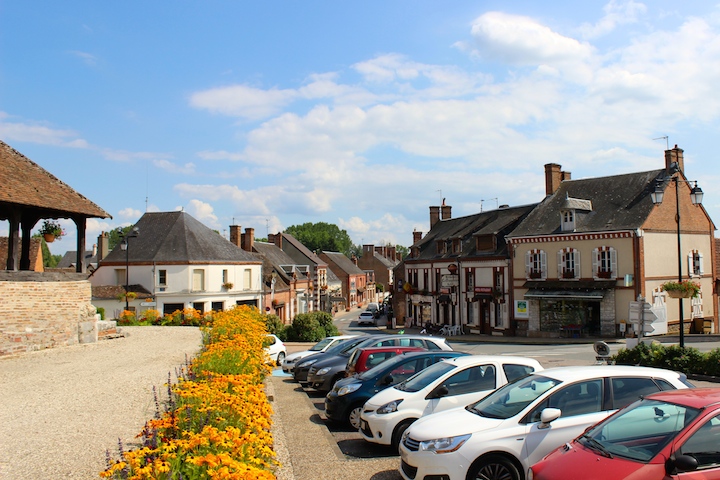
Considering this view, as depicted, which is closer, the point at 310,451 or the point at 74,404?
the point at 310,451

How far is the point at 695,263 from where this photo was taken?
34.6 metres

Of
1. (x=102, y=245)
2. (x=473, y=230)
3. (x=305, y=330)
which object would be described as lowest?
(x=305, y=330)

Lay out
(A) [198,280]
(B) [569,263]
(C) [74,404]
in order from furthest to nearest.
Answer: (A) [198,280] < (B) [569,263] < (C) [74,404]

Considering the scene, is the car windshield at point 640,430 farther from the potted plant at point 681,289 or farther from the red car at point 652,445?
the potted plant at point 681,289

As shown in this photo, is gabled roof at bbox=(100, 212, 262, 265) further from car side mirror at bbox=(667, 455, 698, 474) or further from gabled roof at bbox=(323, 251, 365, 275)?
gabled roof at bbox=(323, 251, 365, 275)

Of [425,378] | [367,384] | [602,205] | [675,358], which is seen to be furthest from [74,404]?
[602,205]

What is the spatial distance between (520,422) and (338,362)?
8.31m

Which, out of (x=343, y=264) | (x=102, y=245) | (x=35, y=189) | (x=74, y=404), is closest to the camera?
(x=74, y=404)

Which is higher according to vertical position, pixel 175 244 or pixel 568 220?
pixel 568 220

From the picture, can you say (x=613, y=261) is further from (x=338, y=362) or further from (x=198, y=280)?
(x=198, y=280)

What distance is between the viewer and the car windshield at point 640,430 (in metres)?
5.09

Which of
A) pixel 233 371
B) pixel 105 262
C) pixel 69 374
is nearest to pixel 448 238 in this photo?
pixel 105 262

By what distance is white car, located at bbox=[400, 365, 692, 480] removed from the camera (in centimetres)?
654

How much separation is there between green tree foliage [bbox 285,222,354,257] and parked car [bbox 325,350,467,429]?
12154 centimetres
